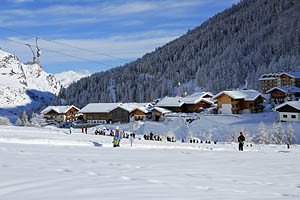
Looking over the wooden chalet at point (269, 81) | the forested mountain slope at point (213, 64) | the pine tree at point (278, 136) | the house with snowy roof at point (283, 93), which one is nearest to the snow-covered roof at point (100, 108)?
the pine tree at point (278, 136)

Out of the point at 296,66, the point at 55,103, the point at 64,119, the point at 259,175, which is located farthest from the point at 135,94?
the point at 259,175

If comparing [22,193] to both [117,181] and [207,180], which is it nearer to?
[117,181]

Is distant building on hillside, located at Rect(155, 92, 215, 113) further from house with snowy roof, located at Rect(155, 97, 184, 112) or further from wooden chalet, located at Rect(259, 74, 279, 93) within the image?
wooden chalet, located at Rect(259, 74, 279, 93)

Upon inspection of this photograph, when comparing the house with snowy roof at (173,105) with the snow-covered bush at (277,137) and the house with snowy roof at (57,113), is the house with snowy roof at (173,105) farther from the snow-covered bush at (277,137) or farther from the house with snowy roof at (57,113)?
the snow-covered bush at (277,137)

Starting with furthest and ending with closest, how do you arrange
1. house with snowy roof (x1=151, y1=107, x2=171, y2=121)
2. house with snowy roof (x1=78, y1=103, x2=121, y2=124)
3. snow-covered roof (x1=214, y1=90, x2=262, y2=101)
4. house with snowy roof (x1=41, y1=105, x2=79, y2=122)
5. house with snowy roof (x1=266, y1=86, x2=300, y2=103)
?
house with snowy roof (x1=41, y1=105, x2=79, y2=122)
house with snowy roof (x1=266, y1=86, x2=300, y2=103)
house with snowy roof (x1=78, y1=103, x2=121, y2=124)
house with snowy roof (x1=151, y1=107, x2=171, y2=121)
snow-covered roof (x1=214, y1=90, x2=262, y2=101)

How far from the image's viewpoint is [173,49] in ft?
643

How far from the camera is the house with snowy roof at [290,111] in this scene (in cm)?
4576

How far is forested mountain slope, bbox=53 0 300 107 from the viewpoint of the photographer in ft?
416

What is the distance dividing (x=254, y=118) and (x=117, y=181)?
51.0m

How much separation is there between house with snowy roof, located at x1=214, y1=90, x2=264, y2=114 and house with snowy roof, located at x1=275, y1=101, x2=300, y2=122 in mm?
10851

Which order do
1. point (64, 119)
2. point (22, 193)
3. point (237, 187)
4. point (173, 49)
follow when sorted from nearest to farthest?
point (22, 193) < point (237, 187) < point (64, 119) < point (173, 49)

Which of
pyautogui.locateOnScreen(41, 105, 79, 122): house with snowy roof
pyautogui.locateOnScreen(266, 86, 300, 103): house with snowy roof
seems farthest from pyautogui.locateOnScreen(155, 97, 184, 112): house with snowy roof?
pyautogui.locateOnScreen(41, 105, 79, 122): house with snowy roof

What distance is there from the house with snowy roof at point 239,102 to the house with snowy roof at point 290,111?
1085 cm

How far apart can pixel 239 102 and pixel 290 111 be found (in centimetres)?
1423
